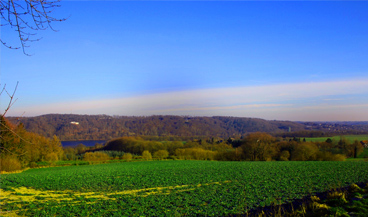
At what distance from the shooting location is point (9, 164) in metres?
34.0

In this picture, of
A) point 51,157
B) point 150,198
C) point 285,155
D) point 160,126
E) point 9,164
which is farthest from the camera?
point 160,126

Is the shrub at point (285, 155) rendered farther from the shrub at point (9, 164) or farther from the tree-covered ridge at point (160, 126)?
the tree-covered ridge at point (160, 126)

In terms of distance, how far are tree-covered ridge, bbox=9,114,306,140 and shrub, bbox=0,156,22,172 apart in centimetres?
7406

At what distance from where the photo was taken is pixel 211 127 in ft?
451

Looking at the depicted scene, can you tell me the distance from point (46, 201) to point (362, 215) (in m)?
14.9

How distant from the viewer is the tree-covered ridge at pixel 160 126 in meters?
116

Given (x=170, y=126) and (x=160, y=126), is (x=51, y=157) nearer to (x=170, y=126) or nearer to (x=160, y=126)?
(x=160, y=126)

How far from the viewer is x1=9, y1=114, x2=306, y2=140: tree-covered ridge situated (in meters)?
116

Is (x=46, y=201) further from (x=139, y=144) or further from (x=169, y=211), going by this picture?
(x=139, y=144)

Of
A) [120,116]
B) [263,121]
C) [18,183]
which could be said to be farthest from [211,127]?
[18,183]

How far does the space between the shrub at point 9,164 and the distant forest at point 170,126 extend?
72.8m

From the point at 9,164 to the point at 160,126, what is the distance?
358 feet

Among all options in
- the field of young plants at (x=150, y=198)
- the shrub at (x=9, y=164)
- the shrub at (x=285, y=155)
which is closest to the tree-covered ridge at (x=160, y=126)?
the shrub at (x=285, y=155)

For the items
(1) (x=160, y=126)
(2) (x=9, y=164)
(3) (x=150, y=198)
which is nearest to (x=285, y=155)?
(3) (x=150, y=198)
